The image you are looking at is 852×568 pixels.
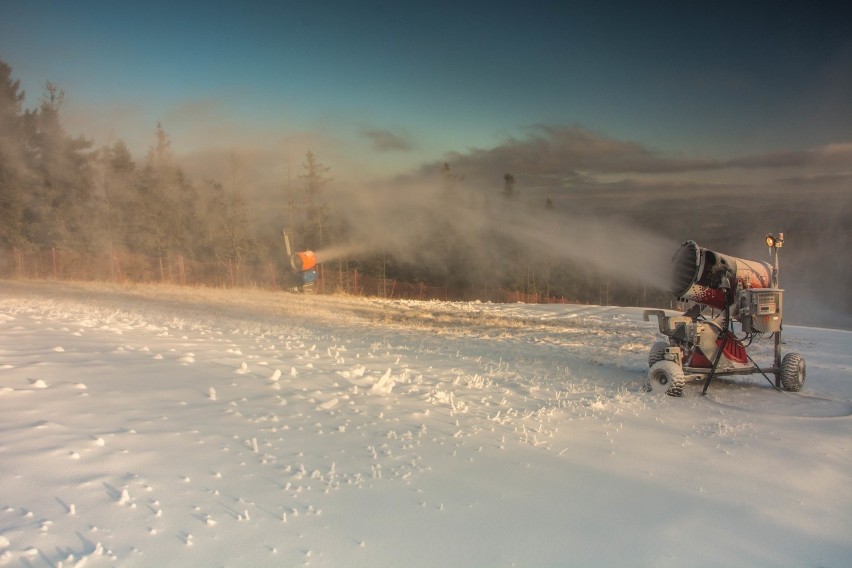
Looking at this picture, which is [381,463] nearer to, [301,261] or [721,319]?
[721,319]

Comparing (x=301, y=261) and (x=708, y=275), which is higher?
(x=301, y=261)

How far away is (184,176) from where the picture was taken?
58312 millimetres

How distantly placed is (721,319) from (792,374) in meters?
1.46

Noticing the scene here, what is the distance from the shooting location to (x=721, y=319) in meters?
10.9

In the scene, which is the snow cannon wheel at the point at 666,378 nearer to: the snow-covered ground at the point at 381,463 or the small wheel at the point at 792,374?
the snow-covered ground at the point at 381,463

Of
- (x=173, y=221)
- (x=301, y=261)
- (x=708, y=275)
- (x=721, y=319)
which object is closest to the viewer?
(x=708, y=275)

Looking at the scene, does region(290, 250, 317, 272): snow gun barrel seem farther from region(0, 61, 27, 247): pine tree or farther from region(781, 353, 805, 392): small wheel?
region(0, 61, 27, 247): pine tree

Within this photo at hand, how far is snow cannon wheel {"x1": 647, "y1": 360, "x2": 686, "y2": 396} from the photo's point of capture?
376 inches

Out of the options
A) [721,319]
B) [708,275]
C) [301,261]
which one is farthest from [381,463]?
[301,261]

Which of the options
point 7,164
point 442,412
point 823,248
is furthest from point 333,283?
point 823,248

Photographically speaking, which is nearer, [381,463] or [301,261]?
[381,463]

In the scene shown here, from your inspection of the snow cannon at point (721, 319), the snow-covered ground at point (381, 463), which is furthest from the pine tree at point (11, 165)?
the snow cannon at point (721, 319)

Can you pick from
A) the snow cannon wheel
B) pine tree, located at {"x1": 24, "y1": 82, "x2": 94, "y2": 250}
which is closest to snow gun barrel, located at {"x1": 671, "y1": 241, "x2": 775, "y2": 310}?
the snow cannon wheel

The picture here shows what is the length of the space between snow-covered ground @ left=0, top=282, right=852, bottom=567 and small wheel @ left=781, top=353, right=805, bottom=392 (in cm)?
20
